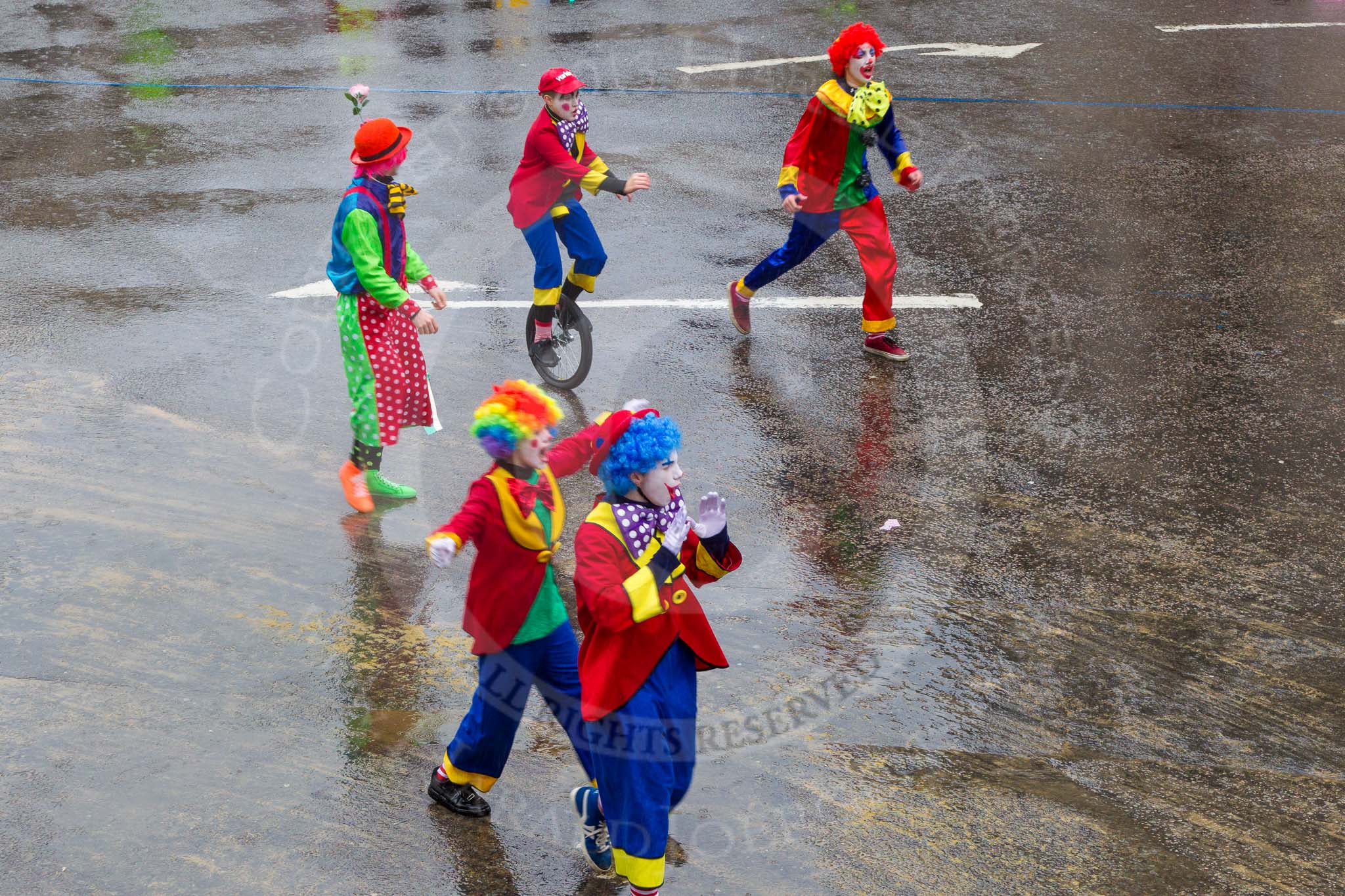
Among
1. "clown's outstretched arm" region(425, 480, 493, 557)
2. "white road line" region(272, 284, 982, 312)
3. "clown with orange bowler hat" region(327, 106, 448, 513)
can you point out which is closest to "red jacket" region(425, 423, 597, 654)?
"clown's outstretched arm" region(425, 480, 493, 557)

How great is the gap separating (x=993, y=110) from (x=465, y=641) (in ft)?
30.1

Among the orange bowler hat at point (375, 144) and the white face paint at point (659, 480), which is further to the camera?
the orange bowler hat at point (375, 144)

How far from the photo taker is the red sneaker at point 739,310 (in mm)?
8641

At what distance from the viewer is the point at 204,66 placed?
1471cm

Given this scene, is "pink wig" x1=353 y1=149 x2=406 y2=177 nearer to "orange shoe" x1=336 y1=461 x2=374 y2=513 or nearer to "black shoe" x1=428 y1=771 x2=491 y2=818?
"orange shoe" x1=336 y1=461 x2=374 y2=513

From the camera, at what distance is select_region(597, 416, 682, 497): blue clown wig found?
13.4 ft

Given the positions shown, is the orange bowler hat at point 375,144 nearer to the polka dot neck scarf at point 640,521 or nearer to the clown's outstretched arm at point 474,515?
the clown's outstretched arm at point 474,515

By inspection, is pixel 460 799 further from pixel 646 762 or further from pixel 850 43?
pixel 850 43

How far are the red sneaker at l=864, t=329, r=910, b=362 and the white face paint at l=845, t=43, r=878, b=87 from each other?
1.58 m

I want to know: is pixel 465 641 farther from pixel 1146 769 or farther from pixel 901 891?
pixel 1146 769

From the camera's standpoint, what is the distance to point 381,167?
249 inches

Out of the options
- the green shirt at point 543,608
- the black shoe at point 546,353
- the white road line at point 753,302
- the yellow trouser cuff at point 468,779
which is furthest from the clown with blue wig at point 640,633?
the white road line at point 753,302

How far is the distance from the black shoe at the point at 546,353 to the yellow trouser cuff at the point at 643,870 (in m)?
4.34

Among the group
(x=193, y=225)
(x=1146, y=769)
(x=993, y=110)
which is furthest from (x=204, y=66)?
(x=1146, y=769)
